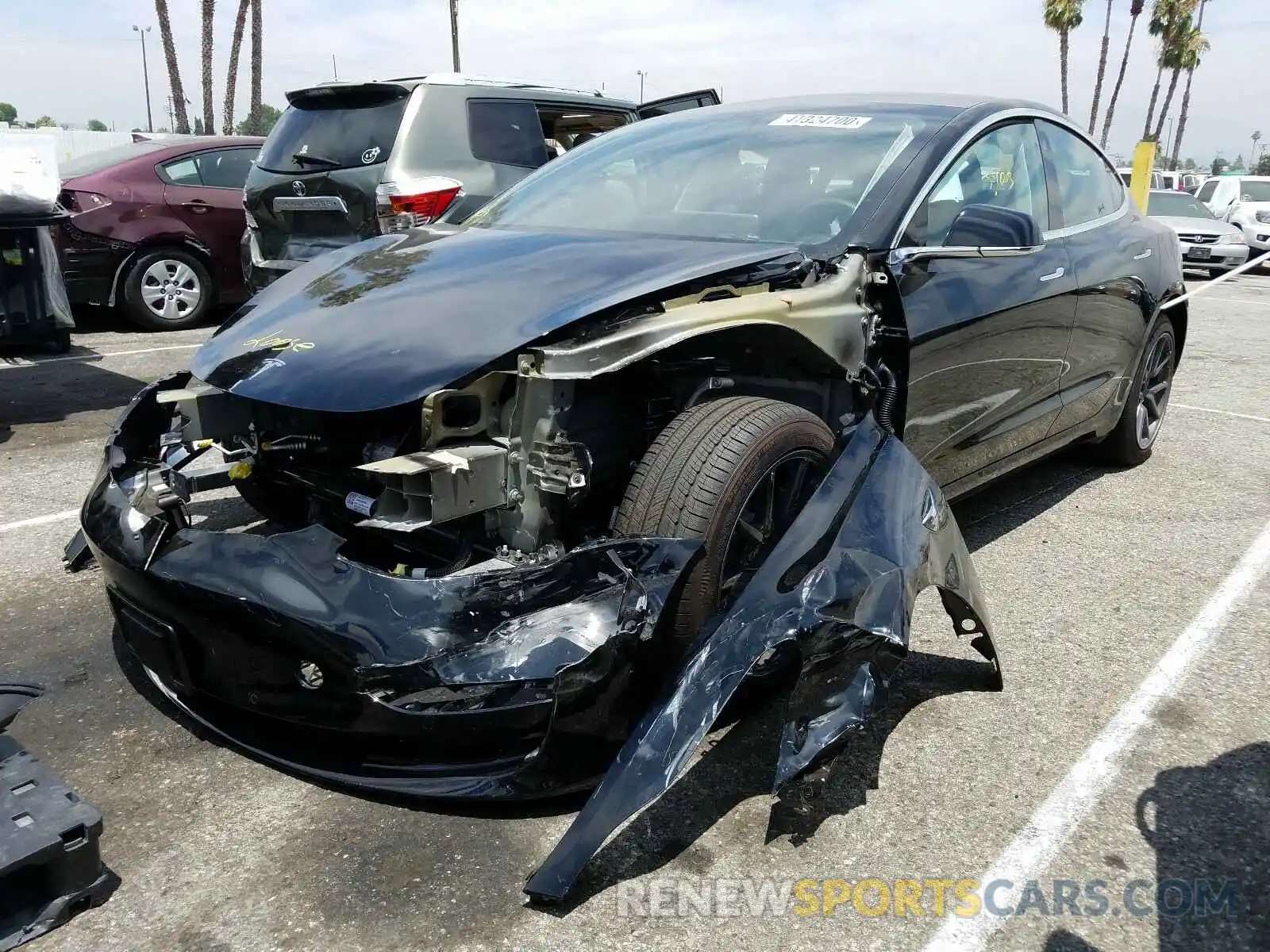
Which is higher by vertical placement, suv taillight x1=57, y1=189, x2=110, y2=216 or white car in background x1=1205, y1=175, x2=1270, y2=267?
suv taillight x1=57, y1=189, x2=110, y2=216

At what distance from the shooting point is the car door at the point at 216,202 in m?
8.92

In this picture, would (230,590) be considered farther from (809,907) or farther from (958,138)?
(958,138)

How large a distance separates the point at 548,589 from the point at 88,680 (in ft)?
5.42

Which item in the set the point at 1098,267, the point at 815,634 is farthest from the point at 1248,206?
the point at 815,634

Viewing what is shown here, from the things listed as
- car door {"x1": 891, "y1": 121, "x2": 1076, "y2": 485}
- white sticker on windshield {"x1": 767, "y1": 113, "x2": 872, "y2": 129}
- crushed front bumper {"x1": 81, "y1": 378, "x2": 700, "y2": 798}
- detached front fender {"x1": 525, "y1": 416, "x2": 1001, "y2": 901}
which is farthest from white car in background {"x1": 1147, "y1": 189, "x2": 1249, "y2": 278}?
crushed front bumper {"x1": 81, "y1": 378, "x2": 700, "y2": 798}

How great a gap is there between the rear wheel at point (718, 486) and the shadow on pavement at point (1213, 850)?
45.3 inches

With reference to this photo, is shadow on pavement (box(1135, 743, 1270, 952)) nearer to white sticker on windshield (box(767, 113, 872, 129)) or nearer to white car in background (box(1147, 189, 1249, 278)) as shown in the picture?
white sticker on windshield (box(767, 113, 872, 129))

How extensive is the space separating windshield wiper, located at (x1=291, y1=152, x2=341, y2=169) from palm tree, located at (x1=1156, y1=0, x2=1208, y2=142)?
47382 millimetres

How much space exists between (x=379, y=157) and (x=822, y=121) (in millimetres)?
3520

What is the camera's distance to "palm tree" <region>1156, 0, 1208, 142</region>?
4475 cm

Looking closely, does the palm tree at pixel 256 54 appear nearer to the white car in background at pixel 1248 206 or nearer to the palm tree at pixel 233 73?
the palm tree at pixel 233 73

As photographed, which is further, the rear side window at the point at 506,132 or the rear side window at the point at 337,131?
the rear side window at the point at 506,132

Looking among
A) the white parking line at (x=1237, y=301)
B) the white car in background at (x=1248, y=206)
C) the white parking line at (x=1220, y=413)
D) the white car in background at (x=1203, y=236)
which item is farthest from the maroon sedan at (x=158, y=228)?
the white car in background at (x=1248, y=206)

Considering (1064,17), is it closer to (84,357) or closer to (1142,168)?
(1142,168)
